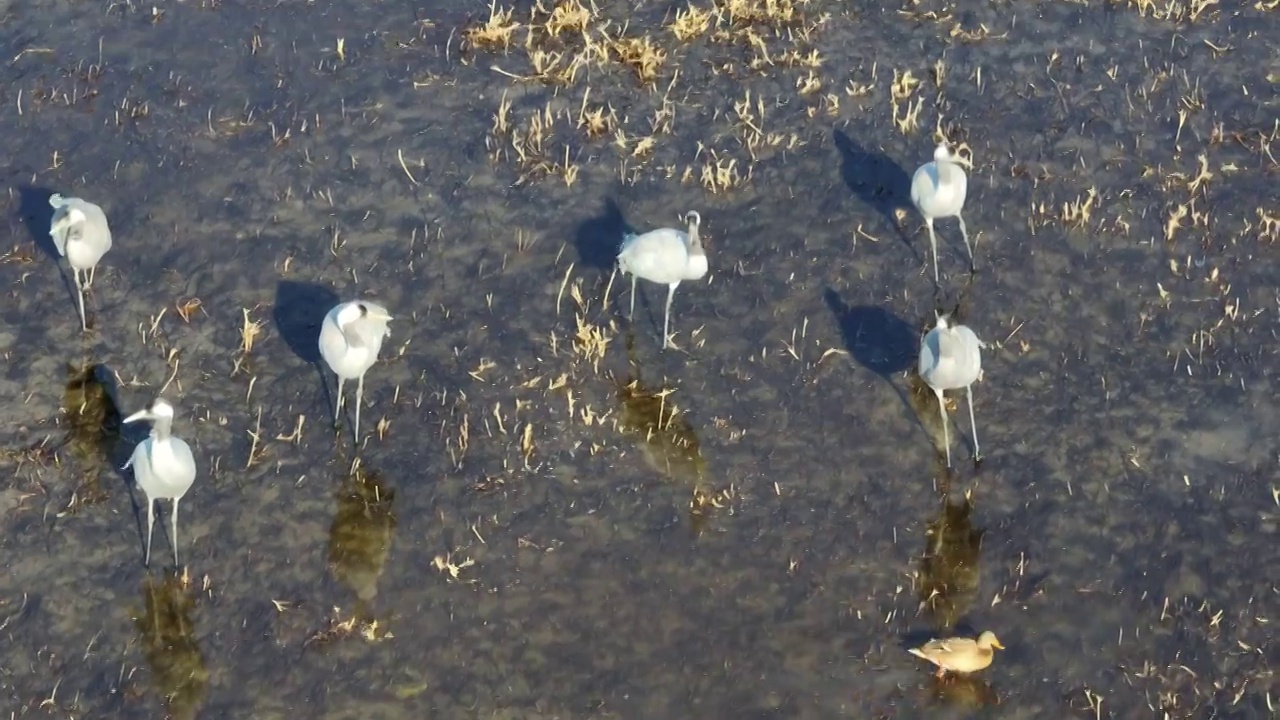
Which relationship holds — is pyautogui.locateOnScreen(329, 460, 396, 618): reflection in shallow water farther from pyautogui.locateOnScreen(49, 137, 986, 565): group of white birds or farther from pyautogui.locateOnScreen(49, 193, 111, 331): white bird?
pyautogui.locateOnScreen(49, 193, 111, 331): white bird

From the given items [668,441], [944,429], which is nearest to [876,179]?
[944,429]

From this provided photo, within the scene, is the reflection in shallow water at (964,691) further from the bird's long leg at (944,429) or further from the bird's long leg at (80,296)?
the bird's long leg at (80,296)

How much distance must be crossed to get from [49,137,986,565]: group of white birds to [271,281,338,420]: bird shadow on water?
0.25 metres

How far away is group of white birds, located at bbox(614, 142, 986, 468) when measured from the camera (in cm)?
963

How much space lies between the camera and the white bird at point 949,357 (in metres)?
9.58

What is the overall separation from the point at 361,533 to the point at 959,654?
379 centimetres

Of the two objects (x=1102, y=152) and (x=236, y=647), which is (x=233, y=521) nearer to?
(x=236, y=647)

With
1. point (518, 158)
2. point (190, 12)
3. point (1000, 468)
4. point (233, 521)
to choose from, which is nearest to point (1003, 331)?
point (1000, 468)

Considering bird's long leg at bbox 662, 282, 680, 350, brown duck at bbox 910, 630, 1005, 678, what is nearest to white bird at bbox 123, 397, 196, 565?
bird's long leg at bbox 662, 282, 680, 350

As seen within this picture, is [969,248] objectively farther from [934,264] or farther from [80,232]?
[80,232]

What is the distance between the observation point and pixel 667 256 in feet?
34.1

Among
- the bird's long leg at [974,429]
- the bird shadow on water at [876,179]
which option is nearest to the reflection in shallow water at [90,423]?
the bird's long leg at [974,429]

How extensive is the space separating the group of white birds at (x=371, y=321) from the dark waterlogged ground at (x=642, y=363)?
0.75ft

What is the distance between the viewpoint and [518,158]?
12.3 meters
